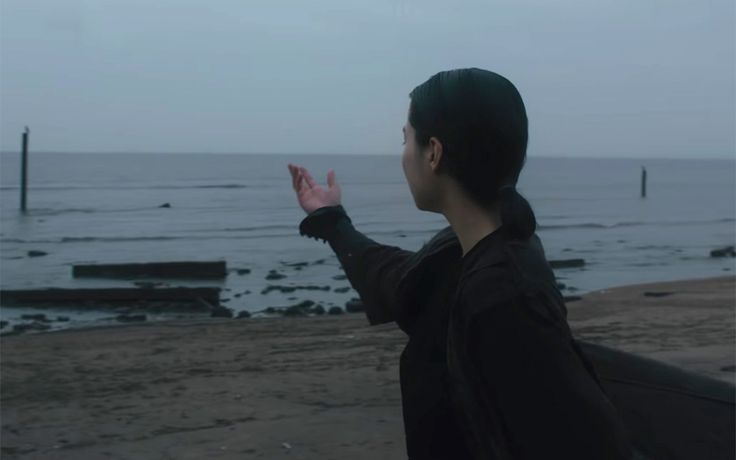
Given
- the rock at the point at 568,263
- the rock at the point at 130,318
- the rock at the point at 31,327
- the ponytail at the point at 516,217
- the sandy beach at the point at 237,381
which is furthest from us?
the rock at the point at 568,263

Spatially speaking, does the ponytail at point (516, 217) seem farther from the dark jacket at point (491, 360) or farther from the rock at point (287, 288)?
the rock at point (287, 288)

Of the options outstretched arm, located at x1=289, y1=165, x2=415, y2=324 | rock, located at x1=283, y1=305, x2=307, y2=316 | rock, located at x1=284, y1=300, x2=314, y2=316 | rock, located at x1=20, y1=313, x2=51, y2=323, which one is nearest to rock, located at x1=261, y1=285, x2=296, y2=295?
rock, located at x1=284, y1=300, x2=314, y2=316

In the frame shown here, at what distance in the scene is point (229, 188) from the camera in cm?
8375

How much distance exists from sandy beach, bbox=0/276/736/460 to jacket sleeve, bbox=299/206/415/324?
14.2 ft

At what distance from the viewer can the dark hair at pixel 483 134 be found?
185 cm

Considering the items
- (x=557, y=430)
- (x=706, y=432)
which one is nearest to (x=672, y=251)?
(x=706, y=432)

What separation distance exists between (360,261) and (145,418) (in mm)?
6247

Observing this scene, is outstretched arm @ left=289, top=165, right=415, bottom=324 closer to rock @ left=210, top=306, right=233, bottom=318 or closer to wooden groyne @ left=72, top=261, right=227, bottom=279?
rock @ left=210, top=306, right=233, bottom=318

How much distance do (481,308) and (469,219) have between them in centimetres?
25

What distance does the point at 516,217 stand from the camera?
71.7 inches

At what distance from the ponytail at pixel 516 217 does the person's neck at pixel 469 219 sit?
0.06m

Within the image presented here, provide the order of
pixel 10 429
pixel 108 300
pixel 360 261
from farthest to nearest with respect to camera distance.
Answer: pixel 108 300
pixel 10 429
pixel 360 261

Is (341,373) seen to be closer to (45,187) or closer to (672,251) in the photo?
(672,251)

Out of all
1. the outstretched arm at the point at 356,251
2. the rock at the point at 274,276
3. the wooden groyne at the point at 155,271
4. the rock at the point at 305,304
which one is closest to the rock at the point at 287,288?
the rock at the point at 274,276
